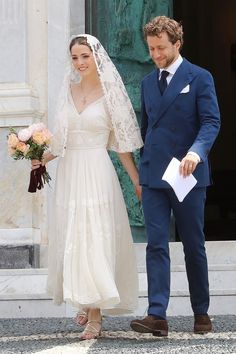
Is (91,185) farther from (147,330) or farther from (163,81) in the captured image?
(147,330)

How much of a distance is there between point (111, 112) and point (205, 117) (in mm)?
607

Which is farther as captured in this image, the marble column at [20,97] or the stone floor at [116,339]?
the marble column at [20,97]

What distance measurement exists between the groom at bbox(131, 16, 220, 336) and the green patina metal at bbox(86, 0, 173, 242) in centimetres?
393

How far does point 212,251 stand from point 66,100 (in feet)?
10.7

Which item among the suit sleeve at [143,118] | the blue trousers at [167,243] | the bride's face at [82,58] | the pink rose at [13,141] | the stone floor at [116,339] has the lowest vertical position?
the stone floor at [116,339]

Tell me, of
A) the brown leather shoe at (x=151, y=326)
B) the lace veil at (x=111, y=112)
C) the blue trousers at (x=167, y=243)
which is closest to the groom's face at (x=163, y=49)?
the lace veil at (x=111, y=112)

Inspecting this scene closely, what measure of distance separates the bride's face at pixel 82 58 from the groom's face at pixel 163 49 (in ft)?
1.31

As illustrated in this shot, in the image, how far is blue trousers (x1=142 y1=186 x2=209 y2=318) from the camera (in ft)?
22.7

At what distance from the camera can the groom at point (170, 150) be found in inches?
273

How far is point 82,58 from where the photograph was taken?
7207 millimetres

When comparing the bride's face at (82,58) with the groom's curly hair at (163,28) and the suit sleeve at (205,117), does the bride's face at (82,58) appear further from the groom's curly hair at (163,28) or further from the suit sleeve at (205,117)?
the suit sleeve at (205,117)

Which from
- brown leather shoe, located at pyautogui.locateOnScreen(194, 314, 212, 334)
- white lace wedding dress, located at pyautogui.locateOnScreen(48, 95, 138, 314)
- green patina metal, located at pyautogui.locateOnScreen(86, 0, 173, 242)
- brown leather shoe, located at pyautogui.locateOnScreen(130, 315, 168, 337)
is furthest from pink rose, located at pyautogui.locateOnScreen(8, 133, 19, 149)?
green patina metal, located at pyautogui.locateOnScreen(86, 0, 173, 242)

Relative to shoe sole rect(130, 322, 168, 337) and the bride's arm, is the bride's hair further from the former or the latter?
shoe sole rect(130, 322, 168, 337)

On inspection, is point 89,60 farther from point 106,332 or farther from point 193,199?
point 106,332
